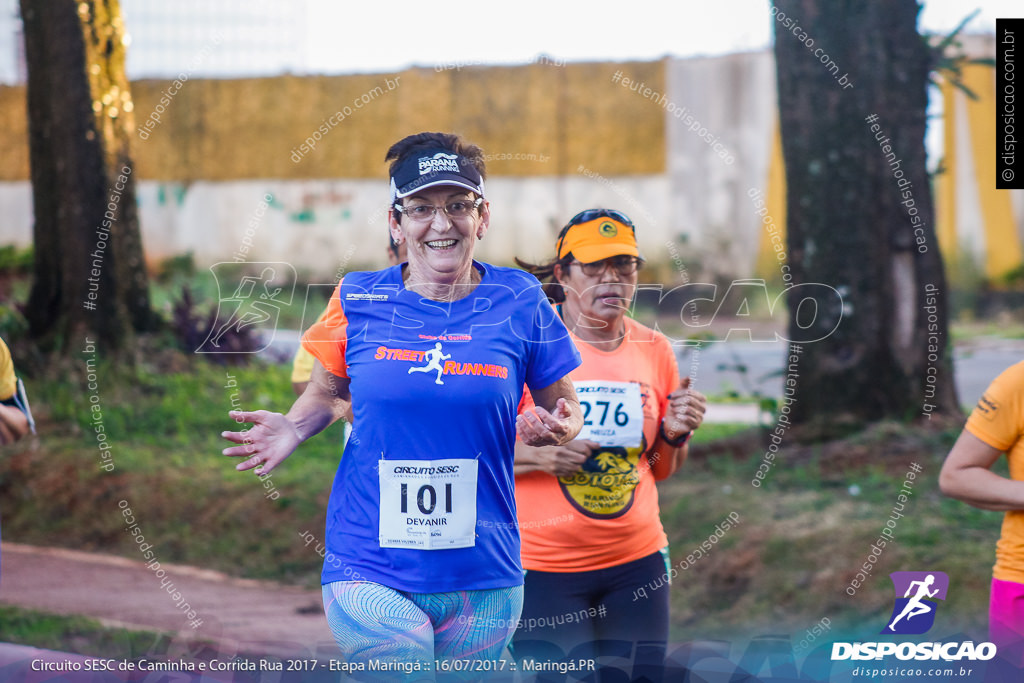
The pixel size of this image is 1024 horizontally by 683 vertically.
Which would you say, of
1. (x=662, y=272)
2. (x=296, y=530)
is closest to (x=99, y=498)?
(x=296, y=530)

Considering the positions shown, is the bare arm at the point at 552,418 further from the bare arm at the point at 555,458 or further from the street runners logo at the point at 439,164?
the street runners logo at the point at 439,164

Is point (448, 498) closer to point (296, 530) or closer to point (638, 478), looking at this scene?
point (638, 478)

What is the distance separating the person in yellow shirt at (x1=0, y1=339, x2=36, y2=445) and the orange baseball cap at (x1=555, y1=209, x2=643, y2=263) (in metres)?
1.82

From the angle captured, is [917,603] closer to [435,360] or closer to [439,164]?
[435,360]

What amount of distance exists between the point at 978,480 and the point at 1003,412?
20cm

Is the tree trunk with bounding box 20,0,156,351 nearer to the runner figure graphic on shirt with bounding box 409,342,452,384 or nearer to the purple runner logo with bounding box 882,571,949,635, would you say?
the runner figure graphic on shirt with bounding box 409,342,452,384

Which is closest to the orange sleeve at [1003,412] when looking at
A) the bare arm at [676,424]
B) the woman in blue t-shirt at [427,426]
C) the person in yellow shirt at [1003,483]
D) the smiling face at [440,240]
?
the person in yellow shirt at [1003,483]

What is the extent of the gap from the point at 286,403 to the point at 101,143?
240 centimetres

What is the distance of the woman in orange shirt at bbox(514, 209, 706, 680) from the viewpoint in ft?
11.2

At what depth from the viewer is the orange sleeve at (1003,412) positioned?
9.45 feet

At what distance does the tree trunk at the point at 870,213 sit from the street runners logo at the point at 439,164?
4.05 meters

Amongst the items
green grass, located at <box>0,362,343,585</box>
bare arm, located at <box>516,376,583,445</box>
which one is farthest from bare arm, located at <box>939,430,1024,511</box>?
green grass, located at <box>0,362,343,585</box>

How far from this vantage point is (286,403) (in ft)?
27.6

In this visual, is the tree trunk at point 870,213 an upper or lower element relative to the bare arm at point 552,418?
upper
